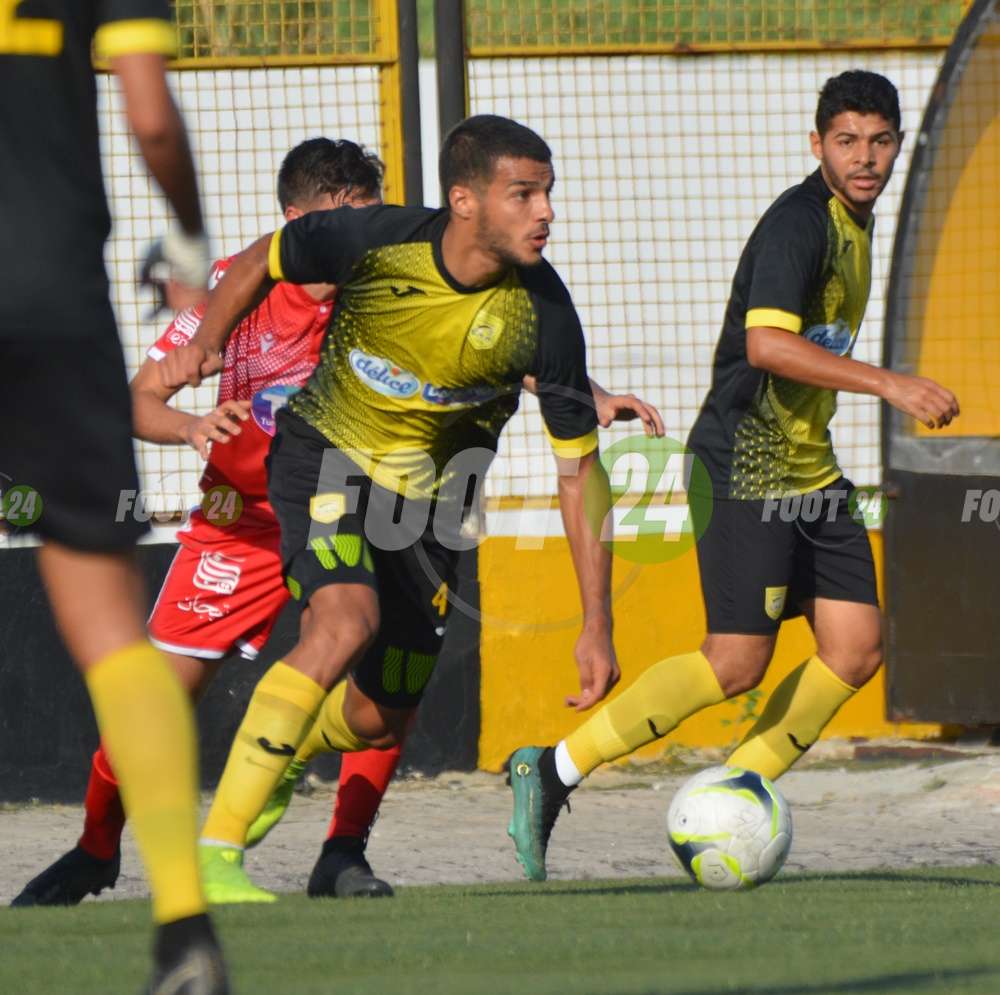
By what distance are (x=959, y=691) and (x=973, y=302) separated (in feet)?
6.16

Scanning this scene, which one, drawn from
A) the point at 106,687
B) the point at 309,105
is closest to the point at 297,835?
the point at 309,105

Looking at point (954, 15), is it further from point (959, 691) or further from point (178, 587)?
point (178, 587)

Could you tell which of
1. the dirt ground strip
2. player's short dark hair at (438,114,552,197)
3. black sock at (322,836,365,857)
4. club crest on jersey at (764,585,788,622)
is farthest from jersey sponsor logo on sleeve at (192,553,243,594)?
club crest on jersey at (764,585,788,622)

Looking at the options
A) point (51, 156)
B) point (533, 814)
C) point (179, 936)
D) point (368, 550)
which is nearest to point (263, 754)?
Result: point (368, 550)

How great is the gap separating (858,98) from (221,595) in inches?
97.2

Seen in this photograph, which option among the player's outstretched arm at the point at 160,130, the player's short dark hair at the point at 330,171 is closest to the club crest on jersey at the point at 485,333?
the player's short dark hair at the point at 330,171

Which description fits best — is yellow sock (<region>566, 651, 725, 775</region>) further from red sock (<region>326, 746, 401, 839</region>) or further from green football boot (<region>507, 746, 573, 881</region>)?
red sock (<region>326, 746, 401, 839</region>)

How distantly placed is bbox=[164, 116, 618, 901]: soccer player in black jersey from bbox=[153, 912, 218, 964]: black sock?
2311 millimetres

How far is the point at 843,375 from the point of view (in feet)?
18.9

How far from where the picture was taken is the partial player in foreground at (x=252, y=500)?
625 centimetres

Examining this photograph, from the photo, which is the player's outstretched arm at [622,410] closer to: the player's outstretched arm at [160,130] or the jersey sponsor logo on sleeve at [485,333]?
the jersey sponsor logo on sleeve at [485,333]

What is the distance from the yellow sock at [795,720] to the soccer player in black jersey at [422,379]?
0.94 meters

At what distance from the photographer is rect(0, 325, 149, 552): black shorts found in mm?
3188

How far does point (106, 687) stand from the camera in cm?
325
